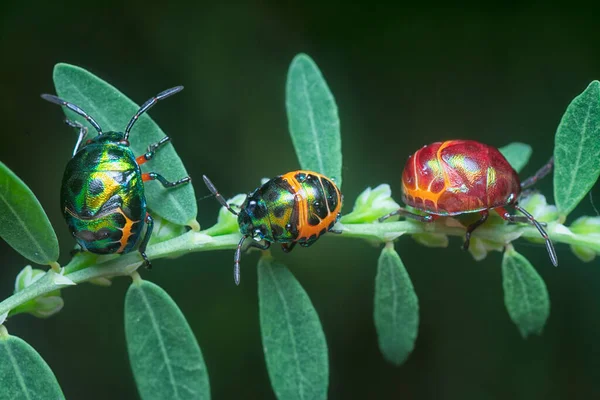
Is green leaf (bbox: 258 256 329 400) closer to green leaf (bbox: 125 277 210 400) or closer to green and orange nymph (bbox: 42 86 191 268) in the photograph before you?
green leaf (bbox: 125 277 210 400)

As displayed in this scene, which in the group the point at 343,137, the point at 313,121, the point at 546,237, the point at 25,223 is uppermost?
the point at 313,121

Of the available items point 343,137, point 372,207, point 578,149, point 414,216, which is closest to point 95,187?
point 372,207

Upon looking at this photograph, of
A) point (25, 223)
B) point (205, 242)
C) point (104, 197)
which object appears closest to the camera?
point (25, 223)

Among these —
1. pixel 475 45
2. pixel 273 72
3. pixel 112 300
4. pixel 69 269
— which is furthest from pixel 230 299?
pixel 475 45

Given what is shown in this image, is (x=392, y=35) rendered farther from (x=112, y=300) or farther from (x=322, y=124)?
(x=112, y=300)

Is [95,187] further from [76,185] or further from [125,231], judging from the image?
[125,231]

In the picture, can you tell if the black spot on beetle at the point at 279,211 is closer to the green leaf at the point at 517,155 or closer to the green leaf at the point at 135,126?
the green leaf at the point at 135,126
